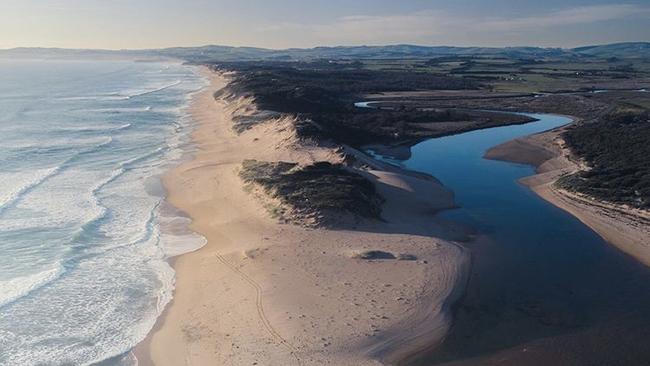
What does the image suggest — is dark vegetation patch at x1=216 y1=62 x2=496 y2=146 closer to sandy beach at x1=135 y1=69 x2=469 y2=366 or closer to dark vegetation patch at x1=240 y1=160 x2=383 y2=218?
dark vegetation patch at x1=240 y1=160 x2=383 y2=218

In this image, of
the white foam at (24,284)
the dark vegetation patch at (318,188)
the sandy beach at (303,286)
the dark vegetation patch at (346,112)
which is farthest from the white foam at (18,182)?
the dark vegetation patch at (346,112)

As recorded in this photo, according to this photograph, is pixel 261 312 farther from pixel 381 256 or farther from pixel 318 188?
pixel 318 188

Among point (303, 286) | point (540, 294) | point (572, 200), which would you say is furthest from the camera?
point (572, 200)

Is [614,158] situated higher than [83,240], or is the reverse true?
[614,158]

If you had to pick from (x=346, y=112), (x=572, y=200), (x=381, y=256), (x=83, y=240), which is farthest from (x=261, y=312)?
(x=346, y=112)

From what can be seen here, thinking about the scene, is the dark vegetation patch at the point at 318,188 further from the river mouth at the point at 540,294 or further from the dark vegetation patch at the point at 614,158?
the dark vegetation patch at the point at 614,158

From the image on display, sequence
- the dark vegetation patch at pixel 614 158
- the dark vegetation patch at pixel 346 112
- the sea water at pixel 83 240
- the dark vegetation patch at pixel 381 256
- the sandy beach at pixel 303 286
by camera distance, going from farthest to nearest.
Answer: the dark vegetation patch at pixel 346 112 < the dark vegetation patch at pixel 614 158 < the dark vegetation patch at pixel 381 256 < the sea water at pixel 83 240 < the sandy beach at pixel 303 286

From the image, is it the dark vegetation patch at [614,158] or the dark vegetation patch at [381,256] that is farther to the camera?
the dark vegetation patch at [614,158]
